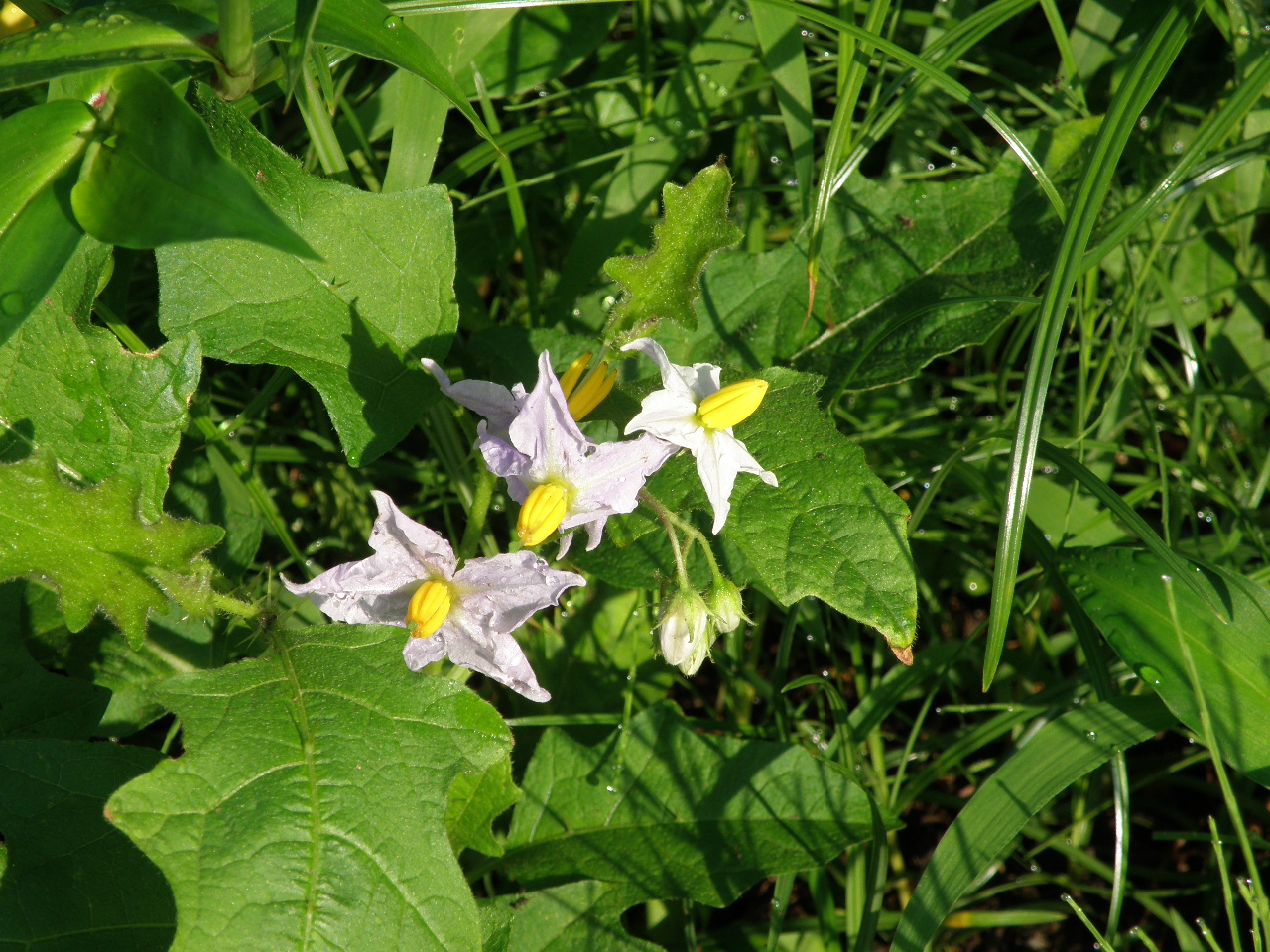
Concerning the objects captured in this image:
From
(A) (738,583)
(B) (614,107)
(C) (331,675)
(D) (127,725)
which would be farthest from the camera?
(B) (614,107)

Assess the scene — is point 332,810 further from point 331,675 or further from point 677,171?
point 677,171

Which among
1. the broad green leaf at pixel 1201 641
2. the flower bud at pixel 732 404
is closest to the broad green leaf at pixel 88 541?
the flower bud at pixel 732 404

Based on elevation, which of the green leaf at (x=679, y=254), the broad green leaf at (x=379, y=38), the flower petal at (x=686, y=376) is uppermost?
the broad green leaf at (x=379, y=38)

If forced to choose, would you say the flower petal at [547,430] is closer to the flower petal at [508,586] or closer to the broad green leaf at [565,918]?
the flower petal at [508,586]

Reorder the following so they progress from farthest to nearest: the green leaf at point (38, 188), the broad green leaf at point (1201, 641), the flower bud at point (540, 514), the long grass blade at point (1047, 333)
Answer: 1. the broad green leaf at point (1201, 641)
2. the long grass blade at point (1047, 333)
3. the flower bud at point (540, 514)
4. the green leaf at point (38, 188)

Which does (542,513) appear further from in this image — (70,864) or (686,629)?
(70,864)

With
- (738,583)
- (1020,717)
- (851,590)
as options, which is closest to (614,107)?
(738,583)
